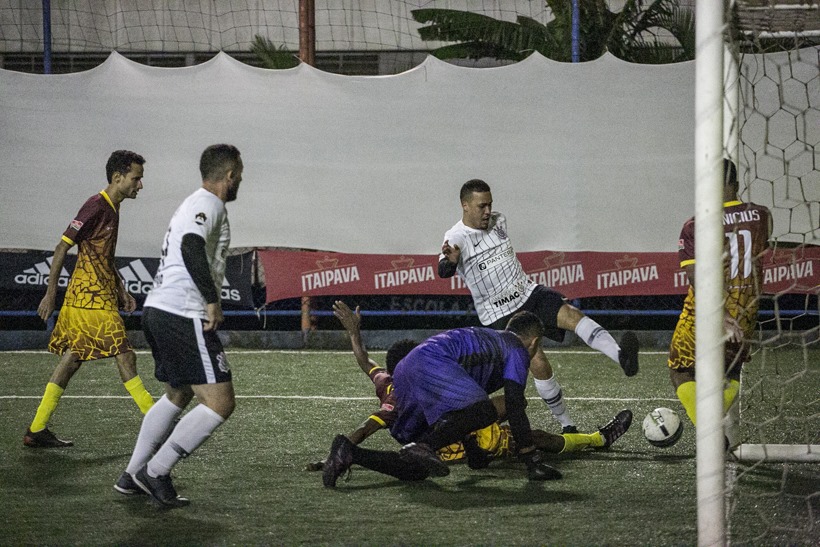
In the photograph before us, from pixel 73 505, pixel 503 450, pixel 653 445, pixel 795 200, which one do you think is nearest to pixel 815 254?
pixel 795 200

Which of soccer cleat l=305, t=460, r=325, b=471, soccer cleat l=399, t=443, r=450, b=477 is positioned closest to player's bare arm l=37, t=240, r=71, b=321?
soccer cleat l=305, t=460, r=325, b=471

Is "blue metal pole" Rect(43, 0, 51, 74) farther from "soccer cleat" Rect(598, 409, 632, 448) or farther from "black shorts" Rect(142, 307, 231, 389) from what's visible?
"soccer cleat" Rect(598, 409, 632, 448)

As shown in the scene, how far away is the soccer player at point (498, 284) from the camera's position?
6477 mm

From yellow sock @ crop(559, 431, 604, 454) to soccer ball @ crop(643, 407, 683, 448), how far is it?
0.89 feet

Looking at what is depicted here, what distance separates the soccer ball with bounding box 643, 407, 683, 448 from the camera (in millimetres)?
6043

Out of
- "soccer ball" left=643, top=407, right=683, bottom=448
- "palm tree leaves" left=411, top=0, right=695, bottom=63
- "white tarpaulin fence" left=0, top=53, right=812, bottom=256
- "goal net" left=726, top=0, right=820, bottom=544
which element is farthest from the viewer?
"palm tree leaves" left=411, top=0, right=695, bottom=63

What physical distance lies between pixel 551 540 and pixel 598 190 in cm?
642

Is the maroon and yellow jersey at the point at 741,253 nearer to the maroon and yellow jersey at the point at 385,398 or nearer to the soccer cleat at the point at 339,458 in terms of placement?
the maroon and yellow jersey at the point at 385,398

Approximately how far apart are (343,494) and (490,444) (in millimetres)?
979

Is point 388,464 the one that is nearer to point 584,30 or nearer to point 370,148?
point 370,148

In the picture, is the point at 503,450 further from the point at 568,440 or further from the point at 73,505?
the point at 73,505

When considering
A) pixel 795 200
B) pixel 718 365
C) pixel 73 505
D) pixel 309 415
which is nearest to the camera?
Answer: pixel 718 365

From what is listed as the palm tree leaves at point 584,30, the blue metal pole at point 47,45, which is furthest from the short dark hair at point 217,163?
the palm tree leaves at point 584,30

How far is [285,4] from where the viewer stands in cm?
1439
